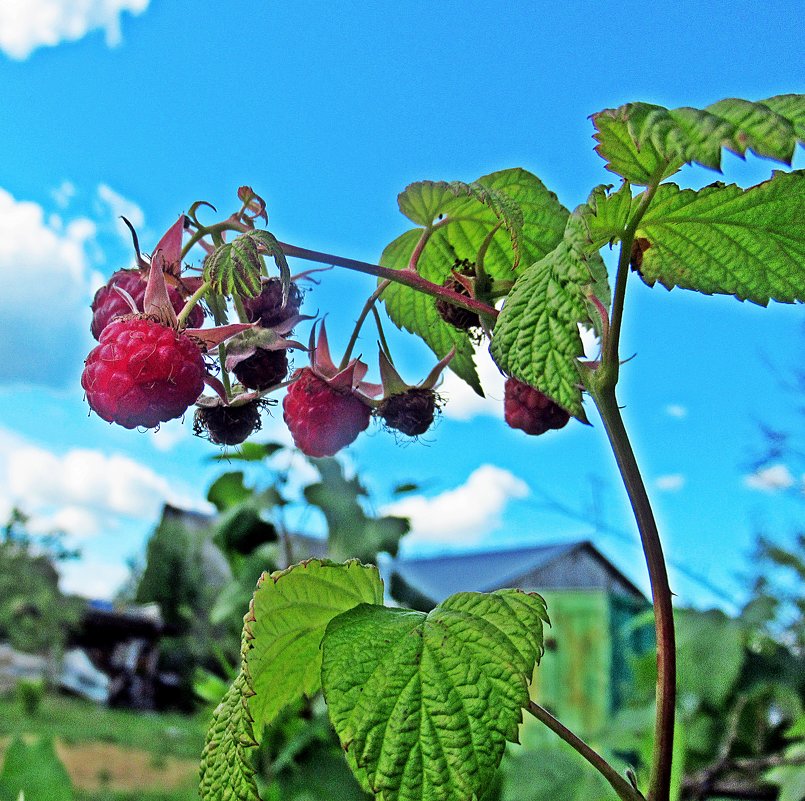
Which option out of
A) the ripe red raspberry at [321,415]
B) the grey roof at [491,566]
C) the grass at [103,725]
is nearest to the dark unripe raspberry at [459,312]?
the ripe red raspberry at [321,415]

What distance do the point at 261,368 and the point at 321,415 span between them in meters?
0.09

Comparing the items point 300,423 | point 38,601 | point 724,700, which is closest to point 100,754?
point 38,601

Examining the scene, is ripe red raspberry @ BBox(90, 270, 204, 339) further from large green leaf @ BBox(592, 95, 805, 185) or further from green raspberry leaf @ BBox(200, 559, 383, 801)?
large green leaf @ BBox(592, 95, 805, 185)

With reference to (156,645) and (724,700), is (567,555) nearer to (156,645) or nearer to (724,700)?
(156,645)

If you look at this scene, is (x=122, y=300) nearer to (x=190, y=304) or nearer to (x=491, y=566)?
(x=190, y=304)

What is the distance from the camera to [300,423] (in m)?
0.72

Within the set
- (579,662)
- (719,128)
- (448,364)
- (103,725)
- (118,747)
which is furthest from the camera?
(103,725)

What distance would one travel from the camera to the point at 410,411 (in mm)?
731

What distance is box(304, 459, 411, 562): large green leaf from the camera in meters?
1.93

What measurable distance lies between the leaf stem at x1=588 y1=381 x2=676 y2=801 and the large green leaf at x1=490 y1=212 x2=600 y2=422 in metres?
0.09

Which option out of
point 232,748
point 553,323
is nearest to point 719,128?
point 553,323

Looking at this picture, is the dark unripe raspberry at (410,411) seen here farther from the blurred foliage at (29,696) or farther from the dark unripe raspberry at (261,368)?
the blurred foliage at (29,696)

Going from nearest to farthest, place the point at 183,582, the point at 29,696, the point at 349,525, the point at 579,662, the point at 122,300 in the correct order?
1. the point at 122,300
2. the point at 349,525
3. the point at 579,662
4. the point at 29,696
5. the point at 183,582

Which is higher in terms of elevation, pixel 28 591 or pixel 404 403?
pixel 28 591
